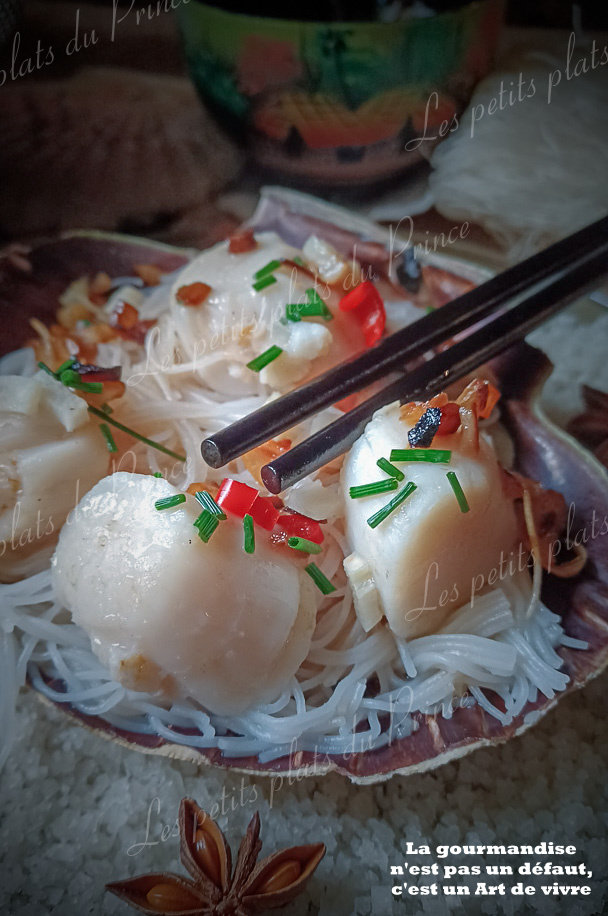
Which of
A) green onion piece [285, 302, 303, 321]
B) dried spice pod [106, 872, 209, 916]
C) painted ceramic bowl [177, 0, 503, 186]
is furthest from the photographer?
painted ceramic bowl [177, 0, 503, 186]

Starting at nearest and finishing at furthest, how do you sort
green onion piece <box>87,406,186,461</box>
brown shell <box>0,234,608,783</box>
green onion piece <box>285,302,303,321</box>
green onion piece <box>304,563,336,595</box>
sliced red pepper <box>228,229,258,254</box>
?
brown shell <box>0,234,608,783</box>, green onion piece <box>304,563,336,595</box>, green onion piece <box>87,406,186,461</box>, green onion piece <box>285,302,303,321</box>, sliced red pepper <box>228,229,258,254</box>

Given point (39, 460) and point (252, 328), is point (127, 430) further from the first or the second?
point (252, 328)

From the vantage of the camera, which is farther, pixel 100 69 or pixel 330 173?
pixel 100 69

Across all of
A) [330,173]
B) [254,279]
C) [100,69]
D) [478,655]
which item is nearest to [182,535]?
[478,655]

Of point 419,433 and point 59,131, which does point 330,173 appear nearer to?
point 59,131

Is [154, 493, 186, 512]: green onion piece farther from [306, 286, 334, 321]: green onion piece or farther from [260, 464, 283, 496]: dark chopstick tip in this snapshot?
[306, 286, 334, 321]: green onion piece

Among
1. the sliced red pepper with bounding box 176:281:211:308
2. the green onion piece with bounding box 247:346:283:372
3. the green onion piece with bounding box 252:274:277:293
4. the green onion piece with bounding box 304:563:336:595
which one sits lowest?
the green onion piece with bounding box 304:563:336:595

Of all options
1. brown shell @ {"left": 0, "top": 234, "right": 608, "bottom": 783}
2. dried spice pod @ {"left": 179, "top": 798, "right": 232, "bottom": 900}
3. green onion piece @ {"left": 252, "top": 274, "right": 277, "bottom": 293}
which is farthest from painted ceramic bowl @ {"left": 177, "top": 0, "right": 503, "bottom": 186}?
dried spice pod @ {"left": 179, "top": 798, "right": 232, "bottom": 900}
